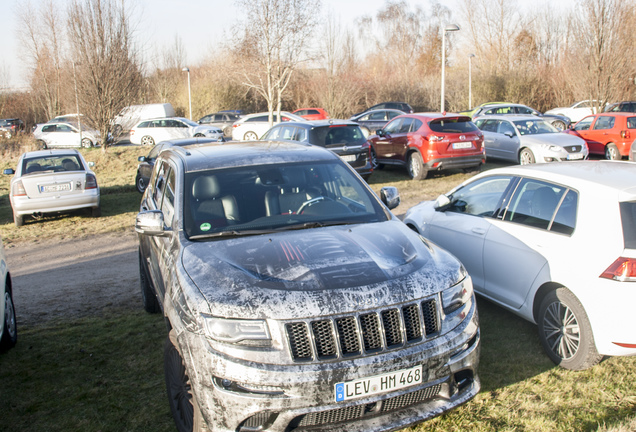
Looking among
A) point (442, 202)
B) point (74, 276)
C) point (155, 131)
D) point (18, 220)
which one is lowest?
point (74, 276)

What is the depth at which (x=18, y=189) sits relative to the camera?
461 inches

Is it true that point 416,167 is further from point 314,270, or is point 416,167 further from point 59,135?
point 59,135

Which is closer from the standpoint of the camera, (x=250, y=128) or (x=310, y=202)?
(x=310, y=202)

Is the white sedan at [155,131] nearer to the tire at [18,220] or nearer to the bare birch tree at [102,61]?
the bare birch tree at [102,61]

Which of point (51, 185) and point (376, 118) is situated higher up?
point (376, 118)

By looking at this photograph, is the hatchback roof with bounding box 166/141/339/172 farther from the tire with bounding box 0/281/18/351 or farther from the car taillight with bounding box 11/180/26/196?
the car taillight with bounding box 11/180/26/196

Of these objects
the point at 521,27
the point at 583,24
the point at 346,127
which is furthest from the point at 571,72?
the point at 521,27

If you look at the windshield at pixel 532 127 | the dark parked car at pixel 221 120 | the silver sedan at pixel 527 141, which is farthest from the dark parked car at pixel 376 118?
the windshield at pixel 532 127

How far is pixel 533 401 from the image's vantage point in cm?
382

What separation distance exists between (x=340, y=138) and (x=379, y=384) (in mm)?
11505

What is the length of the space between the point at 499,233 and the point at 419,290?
2.29m

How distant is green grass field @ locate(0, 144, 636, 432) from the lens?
364 centimetres

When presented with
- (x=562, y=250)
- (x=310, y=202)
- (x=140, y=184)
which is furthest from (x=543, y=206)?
(x=140, y=184)

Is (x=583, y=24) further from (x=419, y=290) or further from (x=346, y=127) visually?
(x=419, y=290)
